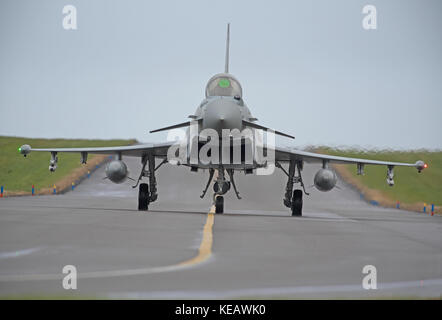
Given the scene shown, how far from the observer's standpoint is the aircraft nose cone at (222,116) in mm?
19172

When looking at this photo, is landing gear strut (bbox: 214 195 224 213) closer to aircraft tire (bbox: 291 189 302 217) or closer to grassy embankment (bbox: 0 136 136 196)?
aircraft tire (bbox: 291 189 302 217)

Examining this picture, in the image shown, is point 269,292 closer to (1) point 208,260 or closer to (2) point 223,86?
(1) point 208,260

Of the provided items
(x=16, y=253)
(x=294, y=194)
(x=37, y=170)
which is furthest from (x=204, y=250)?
(x=37, y=170)

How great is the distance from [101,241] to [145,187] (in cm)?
1260

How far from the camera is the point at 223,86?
824 inches

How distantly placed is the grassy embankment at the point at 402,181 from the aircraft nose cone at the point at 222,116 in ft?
53.2

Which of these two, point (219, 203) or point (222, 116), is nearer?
point (222, 116)

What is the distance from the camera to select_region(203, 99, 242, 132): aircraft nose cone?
62.9 ft

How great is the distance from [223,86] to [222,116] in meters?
2.07

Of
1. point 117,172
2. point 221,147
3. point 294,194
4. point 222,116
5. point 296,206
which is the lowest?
point 296,206

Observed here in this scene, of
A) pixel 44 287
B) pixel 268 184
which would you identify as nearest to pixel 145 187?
pixel 44 287

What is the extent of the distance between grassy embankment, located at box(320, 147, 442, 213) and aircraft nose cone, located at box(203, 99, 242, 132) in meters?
16.2

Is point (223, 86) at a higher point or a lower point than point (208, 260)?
higher

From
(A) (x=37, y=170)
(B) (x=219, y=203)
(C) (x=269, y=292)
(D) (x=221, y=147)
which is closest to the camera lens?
(C) (x=269, y=292)
